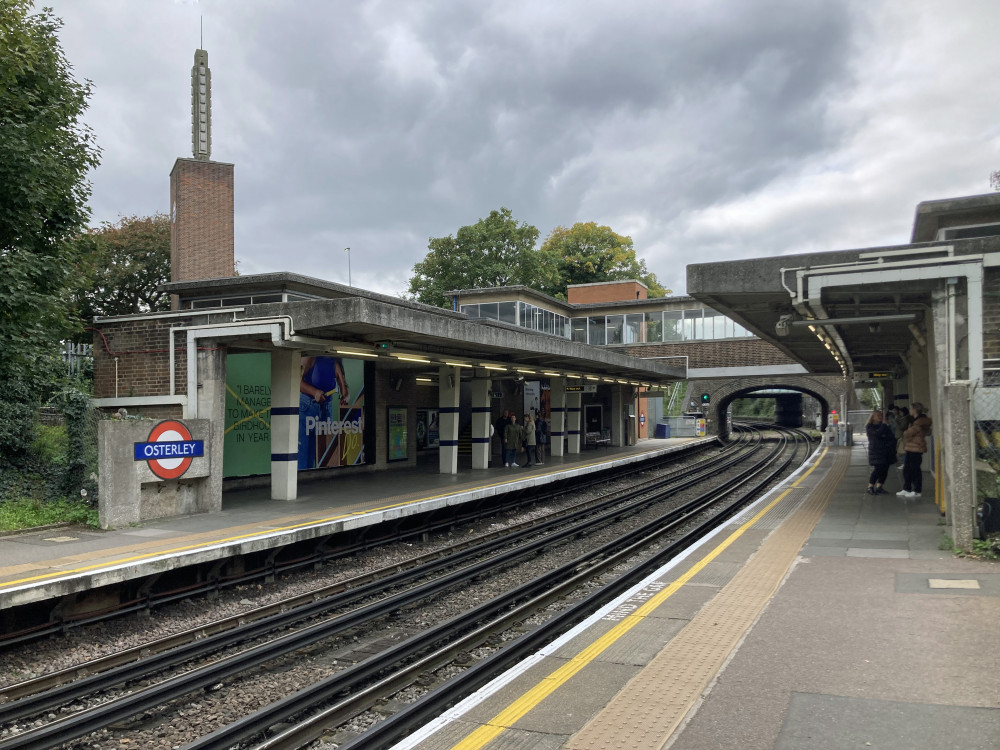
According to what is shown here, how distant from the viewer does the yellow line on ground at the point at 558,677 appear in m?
3.96

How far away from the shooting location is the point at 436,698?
5.41 metres

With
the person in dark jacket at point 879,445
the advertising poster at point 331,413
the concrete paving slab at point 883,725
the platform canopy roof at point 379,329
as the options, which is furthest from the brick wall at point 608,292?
the concrete paving slab at point 883,725

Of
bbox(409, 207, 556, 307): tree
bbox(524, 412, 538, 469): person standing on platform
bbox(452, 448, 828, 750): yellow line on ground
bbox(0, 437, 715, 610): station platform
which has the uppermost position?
bbox(409, 207, 556, 307): tree

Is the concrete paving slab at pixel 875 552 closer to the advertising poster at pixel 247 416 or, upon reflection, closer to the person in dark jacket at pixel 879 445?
the person in dark jacket at pixel 879 445

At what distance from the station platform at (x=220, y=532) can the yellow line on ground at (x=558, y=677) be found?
5.15 meters

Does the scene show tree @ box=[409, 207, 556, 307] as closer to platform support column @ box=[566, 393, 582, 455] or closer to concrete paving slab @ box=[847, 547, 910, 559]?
platform support column @ box=[566, 393, 582, 455]

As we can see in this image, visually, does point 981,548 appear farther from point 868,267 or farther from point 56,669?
point 56,669

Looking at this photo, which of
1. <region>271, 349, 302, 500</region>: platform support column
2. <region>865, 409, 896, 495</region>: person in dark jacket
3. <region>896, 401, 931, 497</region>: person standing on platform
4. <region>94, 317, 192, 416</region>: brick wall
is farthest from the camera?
<region>865, 409, 896, 495</region>: person in dark jacket

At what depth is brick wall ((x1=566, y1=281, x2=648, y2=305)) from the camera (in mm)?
40750

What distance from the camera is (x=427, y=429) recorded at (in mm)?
21547

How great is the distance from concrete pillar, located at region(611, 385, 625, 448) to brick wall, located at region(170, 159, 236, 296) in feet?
54.2

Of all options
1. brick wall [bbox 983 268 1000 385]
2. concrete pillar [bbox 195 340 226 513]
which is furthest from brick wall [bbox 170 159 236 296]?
brick wall [bbox 983 268 1000 385]

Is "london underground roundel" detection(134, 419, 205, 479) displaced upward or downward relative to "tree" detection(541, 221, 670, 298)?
downward

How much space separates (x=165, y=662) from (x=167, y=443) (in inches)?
197
